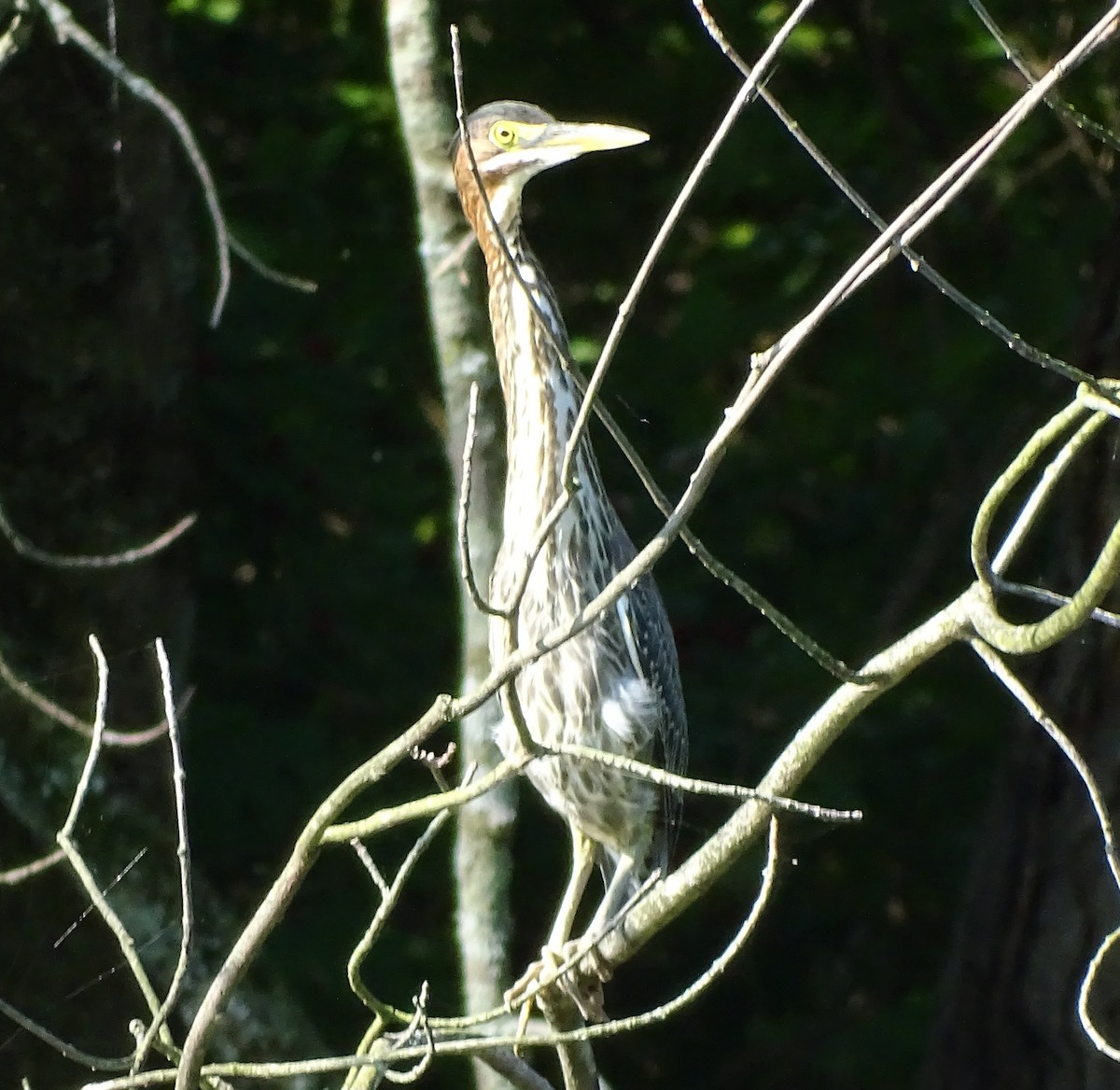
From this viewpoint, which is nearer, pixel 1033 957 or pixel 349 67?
pixel 1033 957

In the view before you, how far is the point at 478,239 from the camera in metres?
2.95

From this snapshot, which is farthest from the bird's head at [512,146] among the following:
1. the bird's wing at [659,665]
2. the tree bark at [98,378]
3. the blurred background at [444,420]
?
the tree bark at [98,378]

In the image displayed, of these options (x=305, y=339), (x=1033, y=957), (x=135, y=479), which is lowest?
(x=1033, y=957)

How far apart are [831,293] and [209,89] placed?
295 centimetres

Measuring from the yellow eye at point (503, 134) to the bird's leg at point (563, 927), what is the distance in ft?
3.92

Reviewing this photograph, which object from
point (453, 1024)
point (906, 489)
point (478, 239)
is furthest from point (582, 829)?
point (906, 489)

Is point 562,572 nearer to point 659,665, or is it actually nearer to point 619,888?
point 659,665

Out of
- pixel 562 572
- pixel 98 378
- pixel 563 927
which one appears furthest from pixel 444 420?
pixel 563 927

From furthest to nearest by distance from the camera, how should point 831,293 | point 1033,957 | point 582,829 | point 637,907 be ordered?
point 1033,957
point 582,829
point 637,907
point 831,293

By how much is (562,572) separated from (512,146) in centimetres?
73

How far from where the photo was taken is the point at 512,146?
2.82m

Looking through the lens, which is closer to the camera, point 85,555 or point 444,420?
point 85,555

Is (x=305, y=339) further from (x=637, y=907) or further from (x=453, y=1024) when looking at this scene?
(x=453, y=1024)

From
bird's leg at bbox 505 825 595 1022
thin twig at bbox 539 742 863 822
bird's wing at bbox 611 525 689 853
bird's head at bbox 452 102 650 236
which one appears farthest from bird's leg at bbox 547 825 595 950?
thin twig at bbox 539 742 863 822
